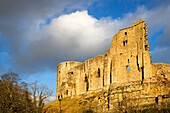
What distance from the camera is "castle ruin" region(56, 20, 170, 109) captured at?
48.5 meters

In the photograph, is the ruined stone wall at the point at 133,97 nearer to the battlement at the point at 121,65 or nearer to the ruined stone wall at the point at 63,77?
the battlement at the point at 121,65

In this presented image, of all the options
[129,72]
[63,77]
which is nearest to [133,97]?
[129,72]

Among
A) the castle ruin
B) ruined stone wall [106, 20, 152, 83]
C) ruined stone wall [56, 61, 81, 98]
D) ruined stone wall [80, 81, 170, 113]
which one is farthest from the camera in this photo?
ruined stone wall [56, 61, 81, 98]

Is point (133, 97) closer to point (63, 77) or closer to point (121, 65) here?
point (121, 65)

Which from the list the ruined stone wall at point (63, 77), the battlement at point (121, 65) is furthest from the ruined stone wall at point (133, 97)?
the ruined stone wall at point (63, 77)

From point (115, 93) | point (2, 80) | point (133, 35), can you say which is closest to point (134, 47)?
point (133, 35)

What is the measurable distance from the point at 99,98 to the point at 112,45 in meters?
9.23

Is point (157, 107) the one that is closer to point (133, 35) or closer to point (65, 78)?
point (133, 35)

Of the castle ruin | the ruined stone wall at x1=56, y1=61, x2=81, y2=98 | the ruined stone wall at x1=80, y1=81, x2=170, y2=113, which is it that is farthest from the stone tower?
the ruined stone wall at x1=56, y1=61, x2=81, y2=98

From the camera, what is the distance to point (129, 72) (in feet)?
174

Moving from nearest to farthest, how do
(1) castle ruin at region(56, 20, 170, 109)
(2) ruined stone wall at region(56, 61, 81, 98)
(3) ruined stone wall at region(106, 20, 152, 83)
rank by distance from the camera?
(1) castle ruin at region(56, 20, 170, 109), (3) ruined stone wall at region(106, 20, 152, 83), (2) ruined stone wall at region(56, 61, 81, 98)

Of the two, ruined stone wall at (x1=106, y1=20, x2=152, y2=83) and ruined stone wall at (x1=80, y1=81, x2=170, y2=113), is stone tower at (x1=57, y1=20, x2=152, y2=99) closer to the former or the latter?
ruined stone wall at (x1=106, y1=20, x2=152, y2=83)

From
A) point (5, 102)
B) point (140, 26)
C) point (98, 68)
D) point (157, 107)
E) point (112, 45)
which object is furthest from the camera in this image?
point (98, 68)

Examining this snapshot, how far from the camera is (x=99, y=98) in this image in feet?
180
